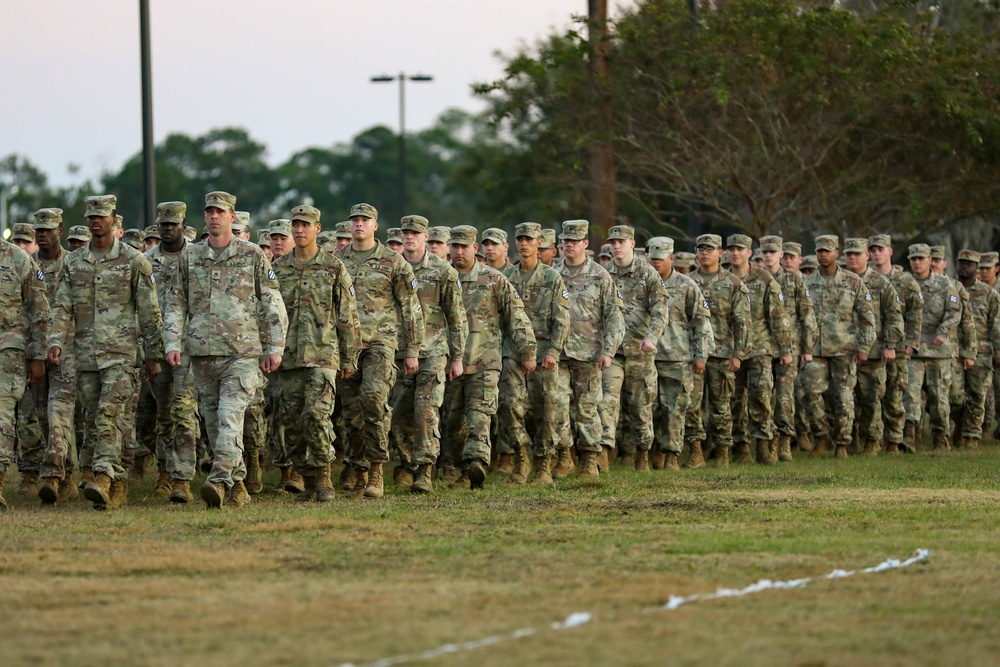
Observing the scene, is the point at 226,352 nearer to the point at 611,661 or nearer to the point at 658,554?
the point at 658,554

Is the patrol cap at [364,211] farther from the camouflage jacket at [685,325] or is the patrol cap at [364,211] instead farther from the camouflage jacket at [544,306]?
the camouflage jacket at [685,325]

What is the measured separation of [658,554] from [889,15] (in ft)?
66.7

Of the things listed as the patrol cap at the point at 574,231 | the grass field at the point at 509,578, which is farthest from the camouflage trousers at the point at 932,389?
the grass field at the point at 509,578

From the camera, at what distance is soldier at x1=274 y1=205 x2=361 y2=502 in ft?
48.3

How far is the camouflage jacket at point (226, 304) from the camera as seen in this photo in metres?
14.0

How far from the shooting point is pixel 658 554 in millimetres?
11133

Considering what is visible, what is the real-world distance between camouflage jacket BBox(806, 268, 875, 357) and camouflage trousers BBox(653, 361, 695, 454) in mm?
2632

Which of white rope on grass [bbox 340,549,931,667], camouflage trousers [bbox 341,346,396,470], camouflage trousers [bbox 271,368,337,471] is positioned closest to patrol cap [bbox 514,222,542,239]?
camouflage trousers [bbox 341,346,396,470]

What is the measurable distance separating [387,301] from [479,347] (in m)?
1.26

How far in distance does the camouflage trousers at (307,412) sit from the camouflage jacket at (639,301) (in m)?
4.27

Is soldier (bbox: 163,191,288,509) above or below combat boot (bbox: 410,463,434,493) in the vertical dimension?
above

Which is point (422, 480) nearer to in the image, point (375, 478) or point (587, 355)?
point (375, 478)

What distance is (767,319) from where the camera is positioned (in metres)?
20.3

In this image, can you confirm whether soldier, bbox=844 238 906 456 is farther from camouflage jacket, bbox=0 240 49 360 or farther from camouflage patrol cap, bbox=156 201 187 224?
camouflage jacket, bbox=0 240 49 360
